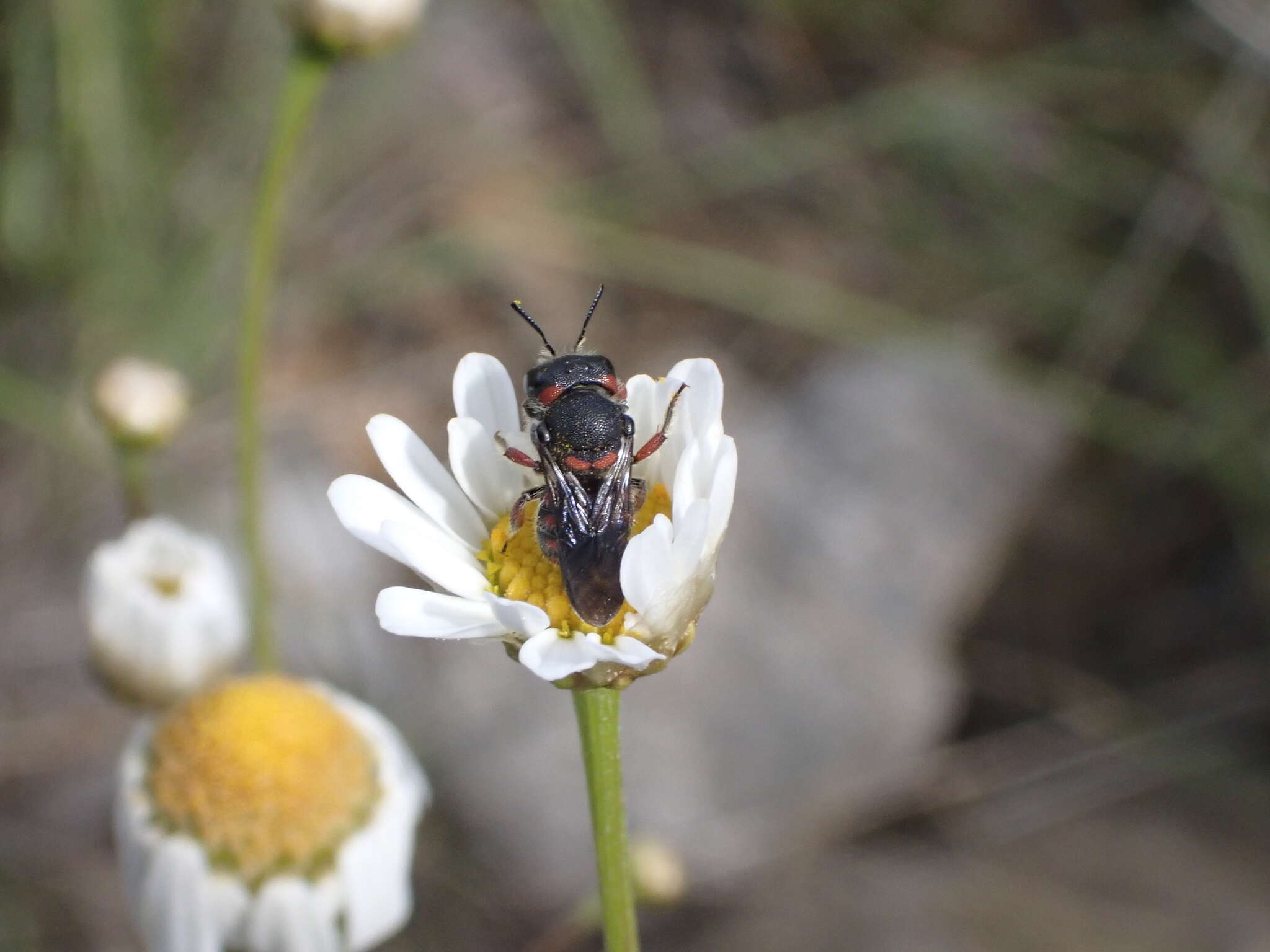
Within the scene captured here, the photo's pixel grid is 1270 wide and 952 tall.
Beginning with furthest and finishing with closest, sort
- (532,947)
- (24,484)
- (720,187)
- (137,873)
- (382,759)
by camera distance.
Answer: (720,187), (24,484), (532,947), (382,759), (137,873)

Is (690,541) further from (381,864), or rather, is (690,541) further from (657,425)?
(381,864)

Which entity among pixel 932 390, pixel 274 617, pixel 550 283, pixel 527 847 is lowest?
pixel 527 847

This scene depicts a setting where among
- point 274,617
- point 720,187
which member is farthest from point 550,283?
point 274,617

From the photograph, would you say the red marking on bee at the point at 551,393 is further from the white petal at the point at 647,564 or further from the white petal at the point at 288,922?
the white petal at the point at 288,922

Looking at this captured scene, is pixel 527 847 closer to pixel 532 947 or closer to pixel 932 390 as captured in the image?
pixel 532 947

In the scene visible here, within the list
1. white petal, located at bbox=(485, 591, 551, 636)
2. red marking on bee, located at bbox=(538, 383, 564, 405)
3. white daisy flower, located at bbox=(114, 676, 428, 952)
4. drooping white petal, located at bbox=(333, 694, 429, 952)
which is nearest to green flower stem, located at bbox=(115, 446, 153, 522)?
white daisy flower, located at bbox=(114, 676, 428, 952)

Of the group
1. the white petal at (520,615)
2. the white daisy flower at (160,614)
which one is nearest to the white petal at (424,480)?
the white petal at (520,615)

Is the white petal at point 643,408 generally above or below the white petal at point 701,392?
above
